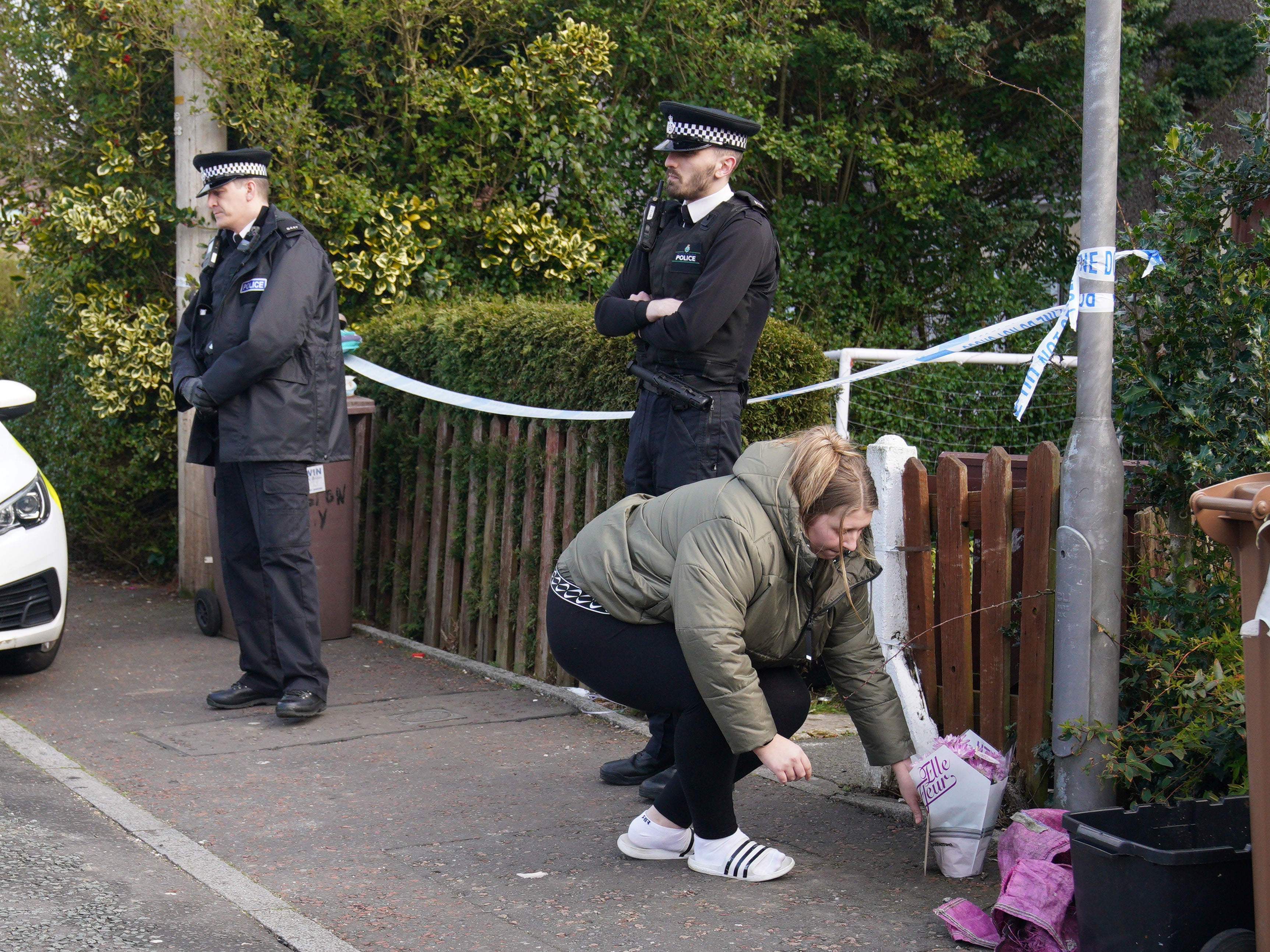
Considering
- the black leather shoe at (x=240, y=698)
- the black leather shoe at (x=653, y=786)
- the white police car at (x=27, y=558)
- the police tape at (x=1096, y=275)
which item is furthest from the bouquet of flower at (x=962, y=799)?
the white police car at (x=27, y=558)

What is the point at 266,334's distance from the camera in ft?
17.4

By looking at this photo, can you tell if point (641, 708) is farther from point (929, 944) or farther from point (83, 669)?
point (83, 669)

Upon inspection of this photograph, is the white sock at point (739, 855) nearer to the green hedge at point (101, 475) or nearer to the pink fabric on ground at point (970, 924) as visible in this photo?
the pink fabric on ground at point (970, 924)

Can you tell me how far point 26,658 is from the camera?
6199 mm

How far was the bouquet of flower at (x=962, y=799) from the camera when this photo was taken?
12.2 feet

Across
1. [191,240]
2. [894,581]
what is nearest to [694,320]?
[894,581]

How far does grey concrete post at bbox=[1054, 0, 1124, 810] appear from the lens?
143 inches

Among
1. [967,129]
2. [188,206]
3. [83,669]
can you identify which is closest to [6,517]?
[83,669]

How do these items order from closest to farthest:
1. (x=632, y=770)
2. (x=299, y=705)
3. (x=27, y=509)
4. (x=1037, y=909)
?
1. (x=1037, y=909)
2. (x=632, y=770)
3. (x=299, y=705)
4. (x=27, y=509)

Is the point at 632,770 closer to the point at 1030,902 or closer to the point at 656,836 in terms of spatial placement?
the point at 656,836

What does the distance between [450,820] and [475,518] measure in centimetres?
239

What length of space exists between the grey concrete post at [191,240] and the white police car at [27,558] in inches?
60.0

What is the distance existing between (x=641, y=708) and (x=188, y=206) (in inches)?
212

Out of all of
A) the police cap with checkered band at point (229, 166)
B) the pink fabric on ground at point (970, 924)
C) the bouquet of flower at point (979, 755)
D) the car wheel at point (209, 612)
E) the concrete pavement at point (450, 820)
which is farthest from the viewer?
the car wheel at point (209, 612)
